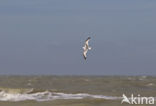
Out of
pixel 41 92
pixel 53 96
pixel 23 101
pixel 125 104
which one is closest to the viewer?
pixel 125 104

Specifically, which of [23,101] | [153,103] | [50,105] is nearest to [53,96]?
[23,101]

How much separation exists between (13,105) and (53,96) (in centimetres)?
366

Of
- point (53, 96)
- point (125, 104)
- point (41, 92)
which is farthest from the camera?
point (41, 92)

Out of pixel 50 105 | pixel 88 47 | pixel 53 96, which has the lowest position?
pixel 50 105

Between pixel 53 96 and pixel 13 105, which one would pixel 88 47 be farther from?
pixel 13 105

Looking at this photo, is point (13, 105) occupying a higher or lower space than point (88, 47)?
lower

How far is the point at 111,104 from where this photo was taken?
2223 cm

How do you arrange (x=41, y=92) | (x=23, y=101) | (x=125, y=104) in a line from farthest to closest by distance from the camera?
1. (x=41, y=92)
2. (x=23, y=101)
3. (x=125, y=104)

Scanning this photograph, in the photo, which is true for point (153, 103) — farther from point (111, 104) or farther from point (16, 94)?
point (16, 94)

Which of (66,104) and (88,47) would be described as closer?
(66,104)

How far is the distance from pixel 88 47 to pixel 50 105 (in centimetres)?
432

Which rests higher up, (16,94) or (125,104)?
(16,94)

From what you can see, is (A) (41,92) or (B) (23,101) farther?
(A) (41,92)

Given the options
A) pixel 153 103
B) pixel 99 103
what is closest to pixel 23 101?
pixel 99 103
